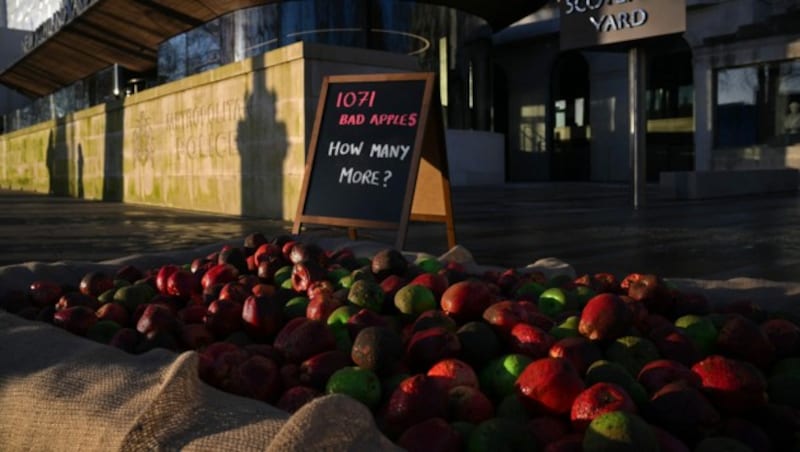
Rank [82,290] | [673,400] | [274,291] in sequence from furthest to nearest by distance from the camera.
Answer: [82,290]
[274,291]
[673,400]

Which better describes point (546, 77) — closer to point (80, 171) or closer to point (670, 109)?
point (670, 109)

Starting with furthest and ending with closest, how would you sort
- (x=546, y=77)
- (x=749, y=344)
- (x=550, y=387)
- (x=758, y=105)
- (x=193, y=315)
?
(x=546, y=77) → (x=758, y=105) → (x=193, y=315) → (x=749, y=344) → (x=550, y=387)

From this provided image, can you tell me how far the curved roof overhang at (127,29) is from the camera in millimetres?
19062

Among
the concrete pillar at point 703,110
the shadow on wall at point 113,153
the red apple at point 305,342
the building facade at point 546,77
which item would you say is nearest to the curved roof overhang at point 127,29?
the building facade at point 546,77

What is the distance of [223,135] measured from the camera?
426 inches

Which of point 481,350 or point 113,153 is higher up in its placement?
point 113,153

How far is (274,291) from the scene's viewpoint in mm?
2830

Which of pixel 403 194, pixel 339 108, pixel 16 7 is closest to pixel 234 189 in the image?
pixel 339 108

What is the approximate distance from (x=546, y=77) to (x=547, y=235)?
79.8 ft

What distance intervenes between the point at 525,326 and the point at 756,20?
2361 centimetres

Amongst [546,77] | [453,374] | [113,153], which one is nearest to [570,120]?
[546,77]

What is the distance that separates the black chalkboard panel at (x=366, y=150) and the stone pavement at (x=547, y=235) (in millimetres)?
759

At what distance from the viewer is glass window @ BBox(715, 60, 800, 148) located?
75.2 feet

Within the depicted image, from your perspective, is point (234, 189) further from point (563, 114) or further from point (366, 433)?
point (563, 114)
